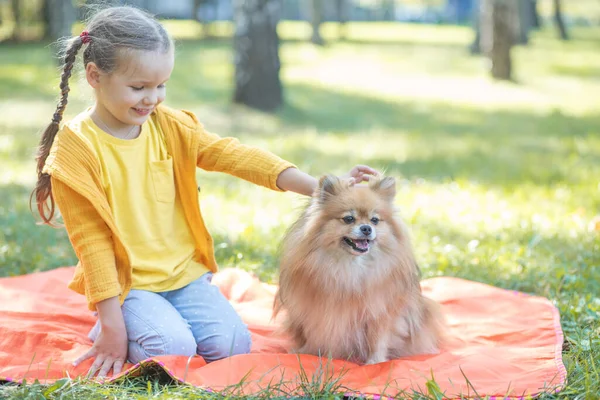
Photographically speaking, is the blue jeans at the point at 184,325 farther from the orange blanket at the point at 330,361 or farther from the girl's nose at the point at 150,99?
the girl's nose at the point at 150,99

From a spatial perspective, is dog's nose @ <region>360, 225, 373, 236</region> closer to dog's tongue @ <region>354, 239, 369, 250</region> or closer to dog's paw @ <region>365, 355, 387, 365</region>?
dog's tongue @ <region>354, 239, 369, 250</region>

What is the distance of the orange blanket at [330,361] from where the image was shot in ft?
10.1

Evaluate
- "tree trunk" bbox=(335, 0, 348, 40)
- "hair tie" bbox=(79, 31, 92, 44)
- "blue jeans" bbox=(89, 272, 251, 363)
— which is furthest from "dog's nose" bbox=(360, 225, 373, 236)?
"tree trunk" bbox=(335, 0, 348, 40)

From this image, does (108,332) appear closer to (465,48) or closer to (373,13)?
(465,48)

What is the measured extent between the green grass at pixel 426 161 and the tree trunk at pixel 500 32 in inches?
15.8

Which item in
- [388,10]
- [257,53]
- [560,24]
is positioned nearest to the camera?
[257,53]

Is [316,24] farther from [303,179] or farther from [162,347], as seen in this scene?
[162,347]

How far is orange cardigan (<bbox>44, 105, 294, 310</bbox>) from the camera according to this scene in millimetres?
3166

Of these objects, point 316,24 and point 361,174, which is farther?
point 316,24

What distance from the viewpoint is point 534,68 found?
1741cm

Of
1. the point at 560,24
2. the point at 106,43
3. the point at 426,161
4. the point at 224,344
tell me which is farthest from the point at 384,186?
the point at 560,24

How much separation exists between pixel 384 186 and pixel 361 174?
216mm

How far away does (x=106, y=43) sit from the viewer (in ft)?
10.4

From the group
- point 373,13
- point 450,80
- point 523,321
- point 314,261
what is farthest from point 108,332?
point 373,13
